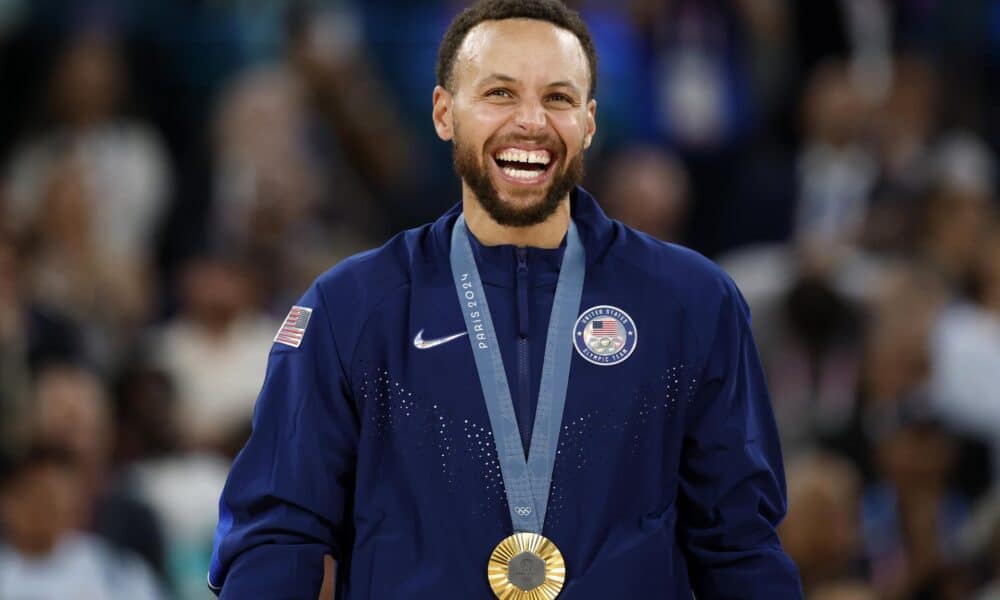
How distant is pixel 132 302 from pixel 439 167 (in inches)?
91.4

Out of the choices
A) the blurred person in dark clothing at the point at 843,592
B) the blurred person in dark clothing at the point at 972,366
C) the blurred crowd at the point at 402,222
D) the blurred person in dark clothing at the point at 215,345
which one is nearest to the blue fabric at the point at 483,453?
the blurred person in dark clothing at the point at 843,592

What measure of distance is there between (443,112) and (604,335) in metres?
0.59

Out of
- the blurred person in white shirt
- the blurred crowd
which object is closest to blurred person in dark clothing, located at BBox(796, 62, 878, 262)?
the blurred crowd

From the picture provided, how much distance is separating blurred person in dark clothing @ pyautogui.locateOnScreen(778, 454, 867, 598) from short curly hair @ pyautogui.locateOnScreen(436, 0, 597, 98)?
135 inches

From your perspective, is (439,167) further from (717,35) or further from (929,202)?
(929,202)

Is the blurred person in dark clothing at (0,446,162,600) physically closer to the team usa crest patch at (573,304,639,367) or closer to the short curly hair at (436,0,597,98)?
the short curly hair at (436,0,597,98)

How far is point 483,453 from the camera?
3.51 metres

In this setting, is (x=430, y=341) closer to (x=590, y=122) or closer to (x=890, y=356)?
(x=590, y=122)

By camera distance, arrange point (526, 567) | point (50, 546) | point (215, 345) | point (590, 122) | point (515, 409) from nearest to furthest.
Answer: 1. point (526, 567)
2. point (515, 409)
3. point (590, 122)
4. point (50, 546)
5. point (215, 345)

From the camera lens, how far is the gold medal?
3408 mm

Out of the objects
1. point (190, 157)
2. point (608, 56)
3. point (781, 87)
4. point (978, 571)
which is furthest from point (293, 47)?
point (978, 571)

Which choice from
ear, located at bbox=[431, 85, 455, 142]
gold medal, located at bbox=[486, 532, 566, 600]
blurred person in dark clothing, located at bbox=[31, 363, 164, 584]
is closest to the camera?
gold medal, located at bbox=[486, 532, 566, 600]

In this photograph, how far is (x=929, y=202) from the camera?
29.8 feet

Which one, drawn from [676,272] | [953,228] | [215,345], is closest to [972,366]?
[953,228]
